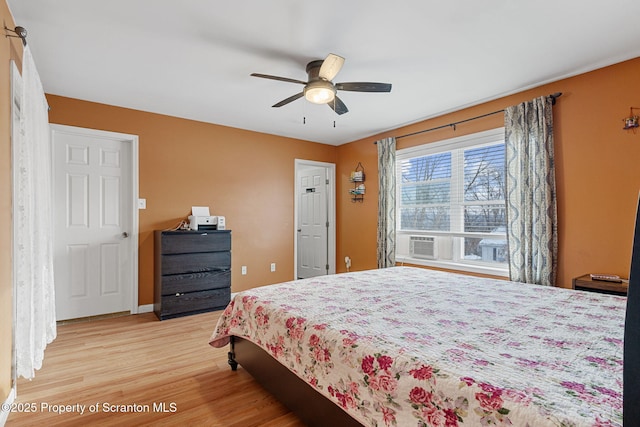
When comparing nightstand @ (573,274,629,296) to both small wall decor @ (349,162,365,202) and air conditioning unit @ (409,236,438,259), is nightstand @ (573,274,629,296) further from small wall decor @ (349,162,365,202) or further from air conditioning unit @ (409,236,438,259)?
small wall decor @ (349,162,365,202)

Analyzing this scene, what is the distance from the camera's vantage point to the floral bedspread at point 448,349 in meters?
0.95

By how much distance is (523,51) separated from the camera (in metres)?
2.51

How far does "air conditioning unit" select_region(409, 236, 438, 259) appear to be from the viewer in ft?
13.4

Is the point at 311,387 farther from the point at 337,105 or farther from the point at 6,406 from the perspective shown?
the point at 337,105

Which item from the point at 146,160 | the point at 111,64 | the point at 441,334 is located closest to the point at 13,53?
the point at 111,64

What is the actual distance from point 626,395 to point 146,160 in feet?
14.2

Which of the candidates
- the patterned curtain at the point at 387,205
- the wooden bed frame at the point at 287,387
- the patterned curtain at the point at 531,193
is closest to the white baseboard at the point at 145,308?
the wooden bed frame at the point at 287,387

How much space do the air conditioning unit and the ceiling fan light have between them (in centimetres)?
231

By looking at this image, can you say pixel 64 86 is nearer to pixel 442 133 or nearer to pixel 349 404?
pixel 349 404

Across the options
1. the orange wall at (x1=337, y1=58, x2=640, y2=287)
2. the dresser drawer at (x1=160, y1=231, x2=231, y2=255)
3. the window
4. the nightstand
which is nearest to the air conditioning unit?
the window

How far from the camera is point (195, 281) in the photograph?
381cm

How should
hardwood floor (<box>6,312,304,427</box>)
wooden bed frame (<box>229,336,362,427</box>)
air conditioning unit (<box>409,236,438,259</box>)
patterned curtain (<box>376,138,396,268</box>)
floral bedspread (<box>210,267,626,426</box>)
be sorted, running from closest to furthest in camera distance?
floral bedspread (<box>210,267,626,426</box>) → wooden bed frame (<box>229,336,362,427</box>) → hardwood floor (<box>6,312,304,427</box>) → air conditioning unit (<box>409,236,438,259</box>) → patterned curtain (<box>376,138,396,268</box>)

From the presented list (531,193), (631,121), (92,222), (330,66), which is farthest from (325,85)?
(92,222)

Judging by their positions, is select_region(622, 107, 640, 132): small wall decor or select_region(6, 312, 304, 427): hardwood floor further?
select_region(622, 107, 640, 132): small wall decor
